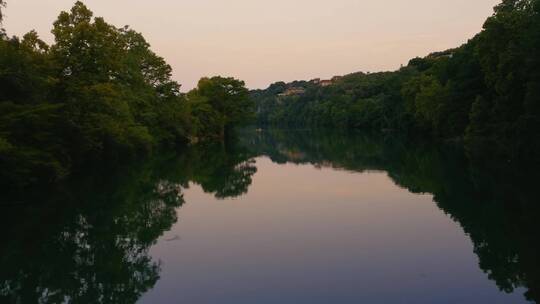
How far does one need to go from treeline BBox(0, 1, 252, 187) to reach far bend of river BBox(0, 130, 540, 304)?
2.36 metres

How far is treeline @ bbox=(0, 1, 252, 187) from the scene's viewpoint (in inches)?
889

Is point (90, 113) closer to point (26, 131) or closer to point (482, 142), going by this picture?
point (26, 131)

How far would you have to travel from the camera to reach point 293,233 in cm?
1647

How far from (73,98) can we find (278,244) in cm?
1994

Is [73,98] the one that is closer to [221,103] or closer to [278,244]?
[278,244]

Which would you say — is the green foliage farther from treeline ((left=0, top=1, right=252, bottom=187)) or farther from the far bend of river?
the far bend of river

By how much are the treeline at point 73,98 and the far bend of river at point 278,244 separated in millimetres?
2358

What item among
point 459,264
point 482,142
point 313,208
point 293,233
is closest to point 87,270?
point 293,233

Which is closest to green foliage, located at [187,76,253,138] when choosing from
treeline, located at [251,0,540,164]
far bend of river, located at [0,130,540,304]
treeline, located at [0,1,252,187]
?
treeline, located at [0,1,252,187]

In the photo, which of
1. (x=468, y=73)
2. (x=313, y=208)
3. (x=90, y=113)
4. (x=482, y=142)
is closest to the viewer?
(x=313, y=208)

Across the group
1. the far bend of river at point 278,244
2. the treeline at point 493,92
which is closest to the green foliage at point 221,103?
the treeline at point 493,92

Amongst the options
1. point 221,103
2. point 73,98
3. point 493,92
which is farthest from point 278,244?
point 221,103

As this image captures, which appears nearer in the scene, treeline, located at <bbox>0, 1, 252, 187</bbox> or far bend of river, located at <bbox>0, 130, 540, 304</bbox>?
far bend of river, located at <bbox>0, 130, 540, 304</bbox>

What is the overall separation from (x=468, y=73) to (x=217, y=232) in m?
40.8
